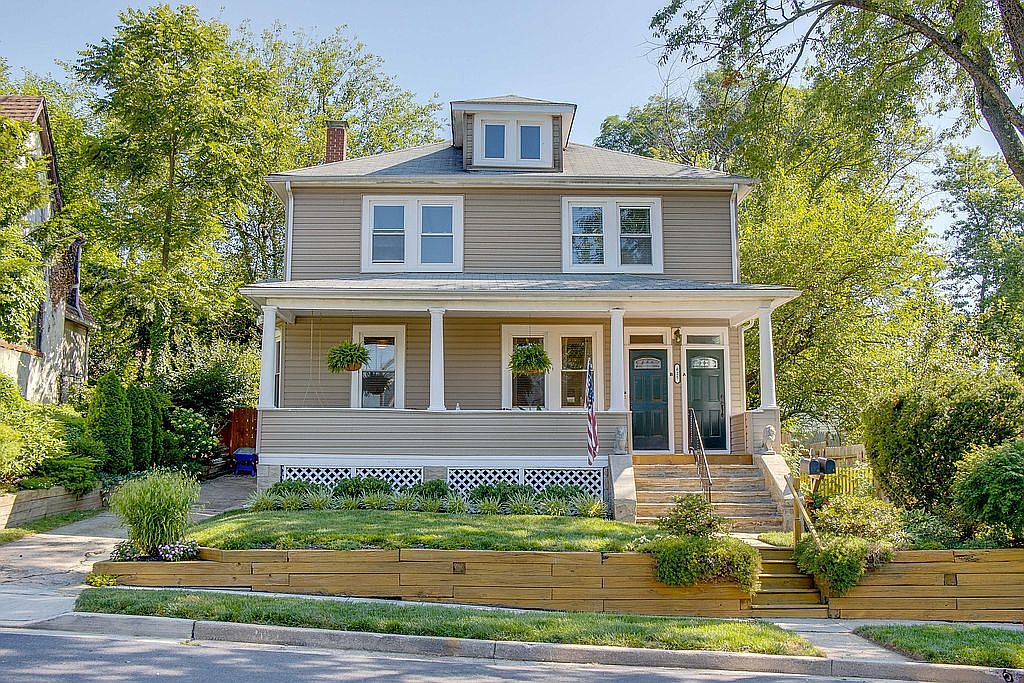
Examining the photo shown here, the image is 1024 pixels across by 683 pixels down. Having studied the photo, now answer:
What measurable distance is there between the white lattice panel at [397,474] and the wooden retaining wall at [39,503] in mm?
5192

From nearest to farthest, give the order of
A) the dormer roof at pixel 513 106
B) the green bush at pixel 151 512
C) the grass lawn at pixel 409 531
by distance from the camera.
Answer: the green bush at pixel 151 512
the grass lawn at pixel 409 531
the dormer roof at pixel 513 106

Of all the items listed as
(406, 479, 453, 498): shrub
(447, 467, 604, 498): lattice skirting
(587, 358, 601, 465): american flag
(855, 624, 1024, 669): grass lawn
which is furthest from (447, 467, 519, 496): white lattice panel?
(855, 624, 1024, 669): grass lawn

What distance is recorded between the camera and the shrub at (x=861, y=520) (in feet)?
35.1

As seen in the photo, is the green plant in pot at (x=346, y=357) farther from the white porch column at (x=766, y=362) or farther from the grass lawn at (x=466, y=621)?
the grass lawn at (x=466, y=621)

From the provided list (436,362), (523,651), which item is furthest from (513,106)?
(523,651)

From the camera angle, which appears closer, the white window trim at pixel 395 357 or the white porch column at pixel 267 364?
the white porch column at pixel 267 364

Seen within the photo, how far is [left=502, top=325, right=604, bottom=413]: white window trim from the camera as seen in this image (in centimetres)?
1828

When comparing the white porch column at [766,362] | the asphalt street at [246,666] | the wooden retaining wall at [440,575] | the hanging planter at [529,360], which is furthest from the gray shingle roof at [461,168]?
the asphalt street at [246,666]

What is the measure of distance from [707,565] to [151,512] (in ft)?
21.8

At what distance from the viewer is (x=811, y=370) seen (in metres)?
22.9

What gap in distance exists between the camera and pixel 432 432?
1577 cm

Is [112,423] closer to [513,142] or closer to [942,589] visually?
[513,142]

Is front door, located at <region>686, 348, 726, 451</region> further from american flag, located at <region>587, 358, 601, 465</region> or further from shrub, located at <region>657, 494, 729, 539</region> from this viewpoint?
shrub, located at <region>657, 494, 729, 539</region>

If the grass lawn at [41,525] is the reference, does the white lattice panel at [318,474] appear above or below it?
above
